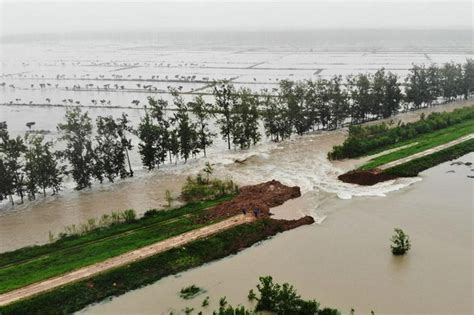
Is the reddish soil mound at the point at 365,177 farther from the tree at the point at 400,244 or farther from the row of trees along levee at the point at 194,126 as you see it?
the row of trees along levee at the point at 194,126

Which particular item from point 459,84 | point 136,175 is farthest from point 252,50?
point 136,175

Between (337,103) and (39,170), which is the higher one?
(337,103)

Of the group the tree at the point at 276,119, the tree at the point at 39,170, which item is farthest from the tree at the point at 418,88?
the tree at the point at 39,170

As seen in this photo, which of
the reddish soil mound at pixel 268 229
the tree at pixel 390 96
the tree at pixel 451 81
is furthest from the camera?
the tree at pixel 451 81

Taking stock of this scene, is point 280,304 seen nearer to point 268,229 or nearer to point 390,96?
point 268,229

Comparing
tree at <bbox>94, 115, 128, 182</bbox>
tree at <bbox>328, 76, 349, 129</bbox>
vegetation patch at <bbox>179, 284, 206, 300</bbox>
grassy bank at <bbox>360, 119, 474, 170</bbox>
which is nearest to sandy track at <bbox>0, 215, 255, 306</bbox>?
vegetation patch at <bbox>179, 284, 206, 300</bbox>

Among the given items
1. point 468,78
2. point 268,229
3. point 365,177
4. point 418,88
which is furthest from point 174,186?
point 468,78
